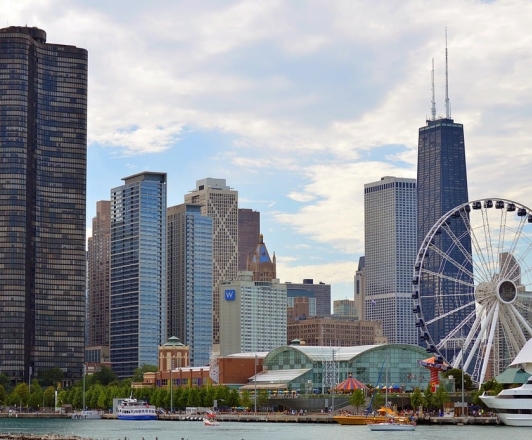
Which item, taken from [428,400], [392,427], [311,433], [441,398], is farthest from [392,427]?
[441,398]

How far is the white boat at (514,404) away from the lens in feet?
518

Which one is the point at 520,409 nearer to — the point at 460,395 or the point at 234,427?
the point at 460,395

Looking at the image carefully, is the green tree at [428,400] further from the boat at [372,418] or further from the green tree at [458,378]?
the boat at [372,418]

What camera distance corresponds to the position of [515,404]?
159000mm

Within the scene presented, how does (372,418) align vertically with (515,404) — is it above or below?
below

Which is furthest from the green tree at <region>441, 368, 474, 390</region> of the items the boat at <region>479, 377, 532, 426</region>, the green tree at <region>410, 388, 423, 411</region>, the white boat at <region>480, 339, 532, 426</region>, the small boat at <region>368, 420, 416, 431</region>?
the small boat at <region>368, 420, 416, 431</region>

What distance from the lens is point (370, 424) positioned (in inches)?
6580

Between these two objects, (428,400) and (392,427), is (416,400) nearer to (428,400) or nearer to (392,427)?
(428,400)

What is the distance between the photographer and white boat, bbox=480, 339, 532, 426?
518ft

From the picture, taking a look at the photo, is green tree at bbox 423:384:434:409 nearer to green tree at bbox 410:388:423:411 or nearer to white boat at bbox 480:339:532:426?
green tree at bbox 410:388:423:411

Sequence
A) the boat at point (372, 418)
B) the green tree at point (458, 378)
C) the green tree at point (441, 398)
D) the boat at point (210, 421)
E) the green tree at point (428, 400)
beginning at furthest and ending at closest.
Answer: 1. the boat at point (210, 421)
2. the green tree at point (441, 398)
3. the green tree at point (428, 400)
4. the green tree at point (458, 378)
5. the boat at point (372, 418)

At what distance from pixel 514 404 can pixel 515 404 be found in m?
0.17

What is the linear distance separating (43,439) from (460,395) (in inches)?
3529

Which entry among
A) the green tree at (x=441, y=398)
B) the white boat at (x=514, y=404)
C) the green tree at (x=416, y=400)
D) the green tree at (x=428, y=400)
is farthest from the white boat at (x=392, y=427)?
the green tree at (x=416, y=400)
